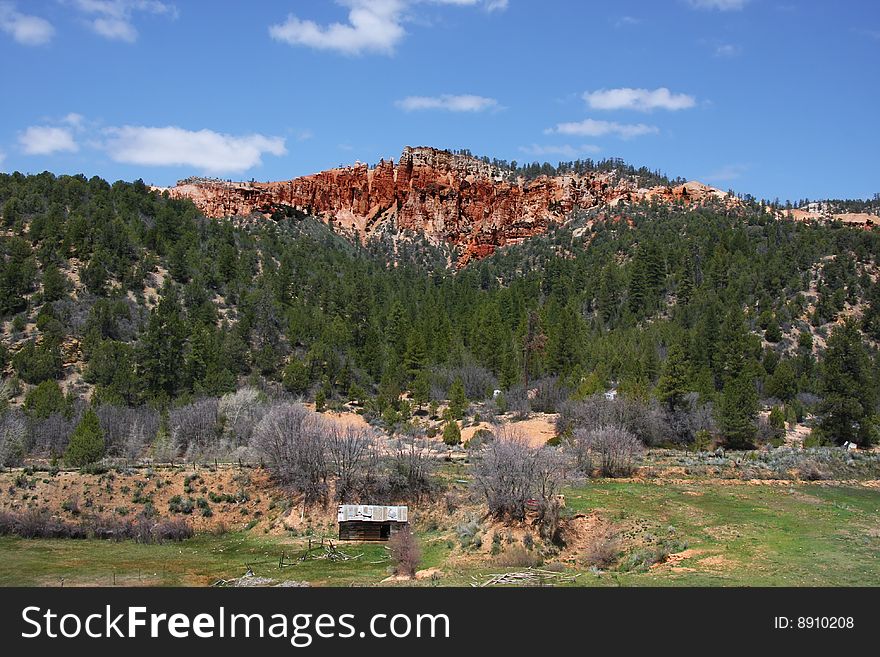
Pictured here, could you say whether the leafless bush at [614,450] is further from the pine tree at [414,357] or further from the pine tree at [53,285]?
the pine tree at [53,285]

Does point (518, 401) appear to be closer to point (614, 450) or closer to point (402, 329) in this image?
point (402, 329)

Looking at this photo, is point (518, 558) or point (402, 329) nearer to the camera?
point (518, 558)

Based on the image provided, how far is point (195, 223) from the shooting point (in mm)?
91188

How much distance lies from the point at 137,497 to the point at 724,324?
52.1 meters

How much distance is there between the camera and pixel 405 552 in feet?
85.9

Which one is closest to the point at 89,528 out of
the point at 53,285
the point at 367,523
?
the point at 367,523

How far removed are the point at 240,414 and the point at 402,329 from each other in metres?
27.5

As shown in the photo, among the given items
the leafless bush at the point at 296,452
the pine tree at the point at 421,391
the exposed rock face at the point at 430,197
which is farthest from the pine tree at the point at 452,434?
the exposed rock face at the point at 430,197

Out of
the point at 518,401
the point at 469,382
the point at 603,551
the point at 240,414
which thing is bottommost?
the point at 603,551

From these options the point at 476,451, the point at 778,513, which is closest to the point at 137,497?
the point at 476,451

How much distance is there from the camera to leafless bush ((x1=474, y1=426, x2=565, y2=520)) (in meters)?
28.7
